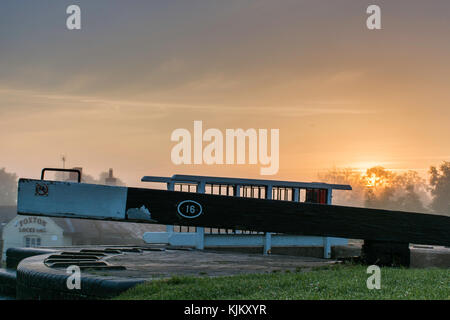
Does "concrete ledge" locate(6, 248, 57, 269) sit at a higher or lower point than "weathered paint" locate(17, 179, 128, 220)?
lower

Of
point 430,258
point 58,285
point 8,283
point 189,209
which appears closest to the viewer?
point 58,285

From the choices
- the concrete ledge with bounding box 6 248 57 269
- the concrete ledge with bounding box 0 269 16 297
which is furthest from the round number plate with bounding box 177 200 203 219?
the concrete ledge with bounding box 6 248 57 269

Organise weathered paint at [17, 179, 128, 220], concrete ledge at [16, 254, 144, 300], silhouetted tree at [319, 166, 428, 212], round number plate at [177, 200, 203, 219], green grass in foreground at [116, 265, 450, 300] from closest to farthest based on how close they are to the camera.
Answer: green grass in foreground at [116, 265, 450, 300] → concrete ledge at [16, 254, 144, 300] → weathered paint at [17, 179, 128, 220] → round number plate at [177, 200, 203, 219] → silhouetted tree at [319, 166, 428, 212]

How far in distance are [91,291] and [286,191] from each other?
10.7 metres

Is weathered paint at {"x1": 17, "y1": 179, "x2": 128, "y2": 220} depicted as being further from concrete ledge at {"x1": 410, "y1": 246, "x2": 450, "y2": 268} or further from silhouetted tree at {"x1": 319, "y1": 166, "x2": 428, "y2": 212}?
silhouetted tree at {"x1": 319, "y1": 166, "x2": 428, "y2": 212}

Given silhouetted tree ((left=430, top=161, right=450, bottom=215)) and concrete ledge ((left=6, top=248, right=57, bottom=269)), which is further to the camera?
silhouetted tree ((left=430, top=161, right=450, bottom=215))

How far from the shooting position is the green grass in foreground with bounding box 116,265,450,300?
8.05 m

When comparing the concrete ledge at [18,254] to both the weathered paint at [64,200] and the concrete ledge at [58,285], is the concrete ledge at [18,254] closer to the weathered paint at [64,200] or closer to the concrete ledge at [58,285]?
the concrete ledge at [58,285]

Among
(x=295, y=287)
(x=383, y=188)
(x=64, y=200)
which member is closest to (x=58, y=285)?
(x=64, y=200)

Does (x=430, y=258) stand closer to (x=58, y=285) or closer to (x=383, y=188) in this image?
(x=58, y=285)

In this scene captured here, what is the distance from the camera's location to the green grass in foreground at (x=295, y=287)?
8.05 m

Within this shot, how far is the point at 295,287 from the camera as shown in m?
8.74
